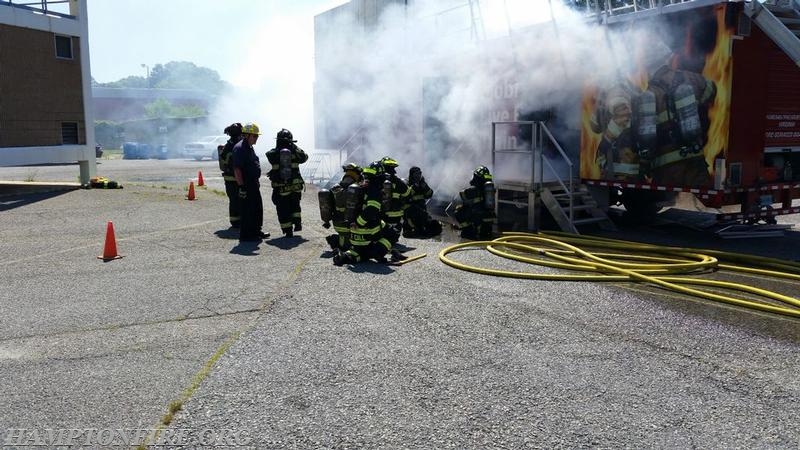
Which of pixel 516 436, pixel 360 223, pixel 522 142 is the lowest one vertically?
pixel 516 436

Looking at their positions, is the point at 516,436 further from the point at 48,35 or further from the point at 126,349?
the point at 48,35

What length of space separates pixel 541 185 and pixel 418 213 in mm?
2005

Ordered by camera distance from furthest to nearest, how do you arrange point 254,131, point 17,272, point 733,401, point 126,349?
point 254,131 < point 17,272 < point 126,349 < point 733,401

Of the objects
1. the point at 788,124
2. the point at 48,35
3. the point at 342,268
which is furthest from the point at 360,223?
the point at 48,35

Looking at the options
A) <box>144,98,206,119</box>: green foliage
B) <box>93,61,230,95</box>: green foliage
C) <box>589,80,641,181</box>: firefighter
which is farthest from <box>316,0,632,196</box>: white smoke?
<box>93,61,230,95</box>: green foliage

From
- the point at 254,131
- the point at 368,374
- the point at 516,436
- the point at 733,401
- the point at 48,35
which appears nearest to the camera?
the point at 516,436

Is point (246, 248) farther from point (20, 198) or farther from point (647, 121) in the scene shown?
point (20, 198)

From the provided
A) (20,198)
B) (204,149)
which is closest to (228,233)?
(20,198)

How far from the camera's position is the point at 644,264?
7.92m

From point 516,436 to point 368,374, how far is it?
1.25 m

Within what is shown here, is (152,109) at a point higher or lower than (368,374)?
higher

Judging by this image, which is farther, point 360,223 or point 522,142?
point 522,142

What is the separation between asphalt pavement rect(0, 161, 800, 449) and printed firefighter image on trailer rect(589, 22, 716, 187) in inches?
122

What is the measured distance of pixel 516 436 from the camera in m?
3.76
